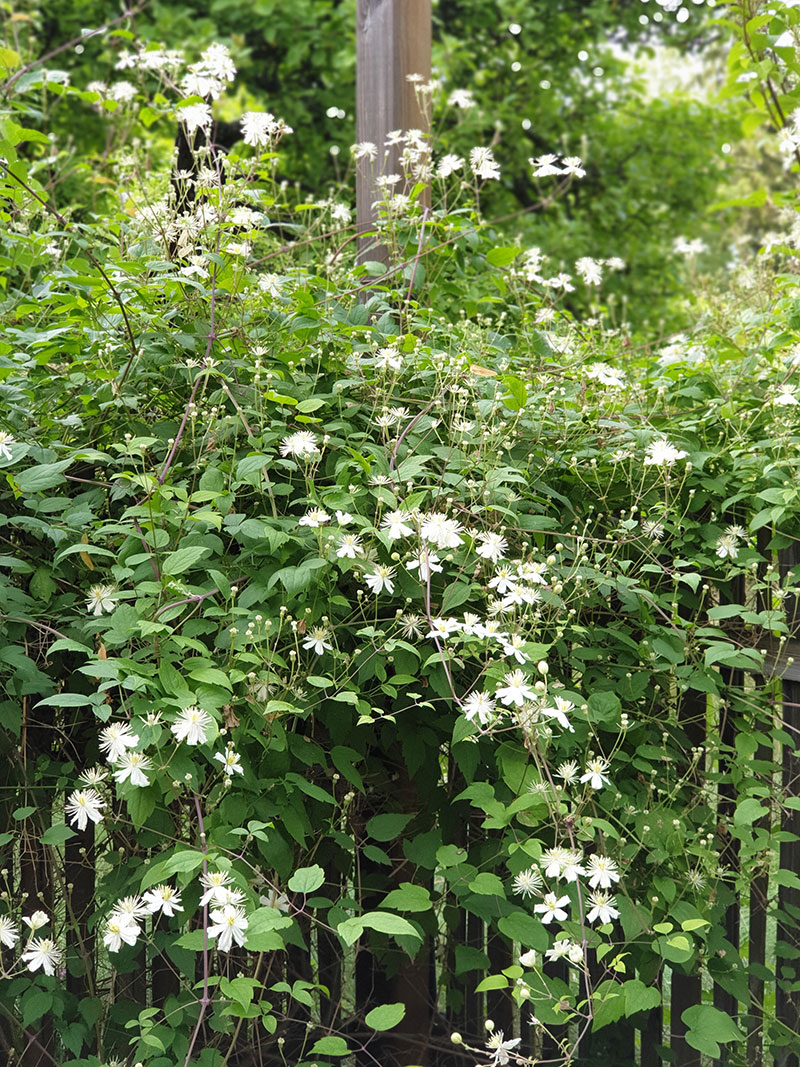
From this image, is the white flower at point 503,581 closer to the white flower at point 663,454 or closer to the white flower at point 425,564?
the white flower at point 425,564

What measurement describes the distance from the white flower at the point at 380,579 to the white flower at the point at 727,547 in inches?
28.1

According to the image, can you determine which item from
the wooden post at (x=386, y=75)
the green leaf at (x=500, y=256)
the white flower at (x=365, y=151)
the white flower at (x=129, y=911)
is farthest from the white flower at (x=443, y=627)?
the white flower at (x=365, y=151)

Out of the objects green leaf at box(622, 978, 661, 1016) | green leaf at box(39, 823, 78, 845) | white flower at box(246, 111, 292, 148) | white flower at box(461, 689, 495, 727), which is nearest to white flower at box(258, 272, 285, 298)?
white flower at box(246, 111, 292, 148)

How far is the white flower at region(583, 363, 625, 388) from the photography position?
2.08 m

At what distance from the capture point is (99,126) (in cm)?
801

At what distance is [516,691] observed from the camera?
5.02 feet

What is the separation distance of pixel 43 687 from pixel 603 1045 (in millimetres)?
1335

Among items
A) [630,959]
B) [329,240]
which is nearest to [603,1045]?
[630,959]

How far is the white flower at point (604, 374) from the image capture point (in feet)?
6.82

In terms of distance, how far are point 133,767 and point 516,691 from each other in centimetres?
56

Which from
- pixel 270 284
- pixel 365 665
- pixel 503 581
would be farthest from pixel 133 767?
pixel 270 284

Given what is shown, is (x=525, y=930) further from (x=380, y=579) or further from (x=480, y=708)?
(x=380, y=579)

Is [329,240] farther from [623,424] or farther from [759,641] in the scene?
[759,641]

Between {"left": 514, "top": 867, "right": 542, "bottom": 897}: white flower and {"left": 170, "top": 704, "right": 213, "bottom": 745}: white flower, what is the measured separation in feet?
1.87
